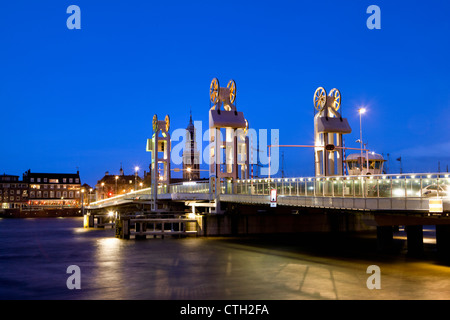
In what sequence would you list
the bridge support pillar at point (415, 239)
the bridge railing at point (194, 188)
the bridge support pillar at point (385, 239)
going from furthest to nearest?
the bridge railing at point (194, 188) → the bridge support pillar at point (385, 239) → the bridge support pillar at point (415, 239)

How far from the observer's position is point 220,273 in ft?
99.2

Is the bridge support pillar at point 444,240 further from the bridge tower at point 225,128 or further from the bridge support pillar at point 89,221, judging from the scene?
the bridge support pillar at point 89,221

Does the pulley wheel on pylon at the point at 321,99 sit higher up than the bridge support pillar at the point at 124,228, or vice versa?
the pulley wheel on pylon at the point at 321,99

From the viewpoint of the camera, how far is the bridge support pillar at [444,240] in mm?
37588

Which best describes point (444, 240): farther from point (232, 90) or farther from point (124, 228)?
point (232, 90)

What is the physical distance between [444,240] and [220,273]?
18.4 metres

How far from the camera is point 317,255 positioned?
1567 inches

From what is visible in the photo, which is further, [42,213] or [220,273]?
[42,213]

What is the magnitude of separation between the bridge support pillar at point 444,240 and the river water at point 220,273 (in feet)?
6.57

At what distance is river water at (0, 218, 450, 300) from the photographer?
76.2 feet

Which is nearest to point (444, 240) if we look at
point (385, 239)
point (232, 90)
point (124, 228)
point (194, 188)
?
point (385, 239)

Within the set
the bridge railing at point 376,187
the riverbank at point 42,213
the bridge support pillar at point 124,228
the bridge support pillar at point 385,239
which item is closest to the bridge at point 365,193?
the bridge railing at point 376,187
